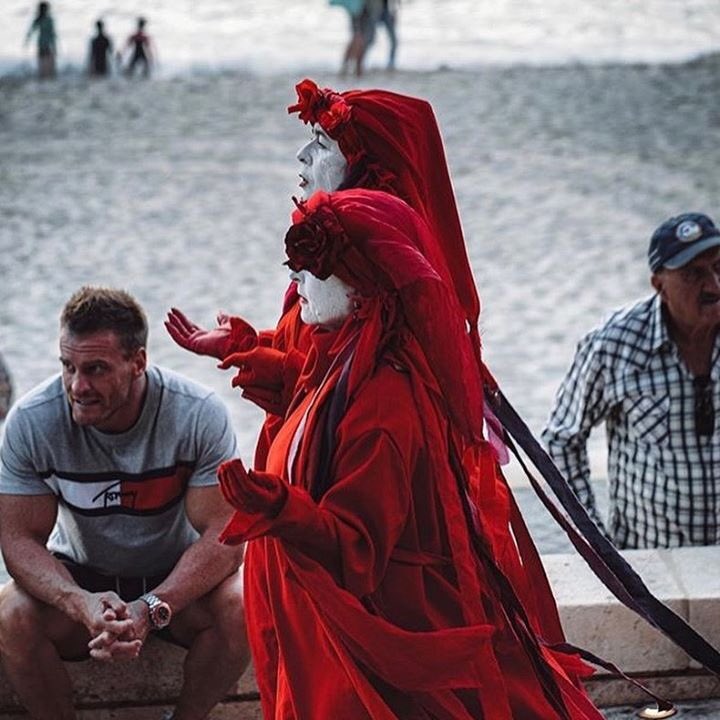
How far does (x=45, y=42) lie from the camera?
19.9 meters

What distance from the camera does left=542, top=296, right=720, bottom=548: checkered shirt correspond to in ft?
17.1

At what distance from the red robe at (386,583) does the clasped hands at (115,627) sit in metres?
0.54

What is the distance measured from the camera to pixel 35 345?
10477 millimetres

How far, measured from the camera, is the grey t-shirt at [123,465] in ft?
14.8

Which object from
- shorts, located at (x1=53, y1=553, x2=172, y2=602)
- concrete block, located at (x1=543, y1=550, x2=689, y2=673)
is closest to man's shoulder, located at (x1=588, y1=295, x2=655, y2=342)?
concrete block, located at (x1=543, y1=550, x2=689, y2=673)

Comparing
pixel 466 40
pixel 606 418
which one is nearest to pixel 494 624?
pixel 606 418

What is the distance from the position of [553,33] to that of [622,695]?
17.6 m

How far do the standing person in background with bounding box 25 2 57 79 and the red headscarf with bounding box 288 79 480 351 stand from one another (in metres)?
16.3

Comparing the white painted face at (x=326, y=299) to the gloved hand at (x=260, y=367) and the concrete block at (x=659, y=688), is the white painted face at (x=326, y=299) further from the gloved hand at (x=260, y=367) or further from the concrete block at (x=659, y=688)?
the concrete block at (x=659, y=688)

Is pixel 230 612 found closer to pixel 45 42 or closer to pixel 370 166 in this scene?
pixel 370 166

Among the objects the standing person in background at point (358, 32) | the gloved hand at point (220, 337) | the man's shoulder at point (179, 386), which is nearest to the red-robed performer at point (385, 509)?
the gloved hand at point (220, 337)

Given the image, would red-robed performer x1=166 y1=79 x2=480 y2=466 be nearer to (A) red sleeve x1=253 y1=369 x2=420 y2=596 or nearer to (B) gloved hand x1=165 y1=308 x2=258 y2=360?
(B) gloved hand x1=165 y1=308 x2=258 y2=360

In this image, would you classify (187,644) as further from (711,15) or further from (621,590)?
(711,15)

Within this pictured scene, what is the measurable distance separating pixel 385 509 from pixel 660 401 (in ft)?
6.16
